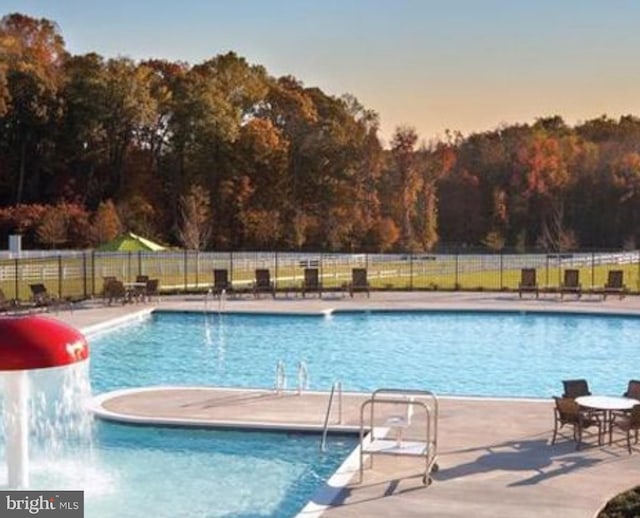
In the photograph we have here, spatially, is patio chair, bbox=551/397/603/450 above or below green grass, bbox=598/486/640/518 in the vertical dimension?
above

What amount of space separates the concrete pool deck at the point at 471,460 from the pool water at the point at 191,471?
1.54 ft

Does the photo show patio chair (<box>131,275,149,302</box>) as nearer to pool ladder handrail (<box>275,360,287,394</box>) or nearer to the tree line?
pool ladder handrail (<box>275,360,287,394</box>)

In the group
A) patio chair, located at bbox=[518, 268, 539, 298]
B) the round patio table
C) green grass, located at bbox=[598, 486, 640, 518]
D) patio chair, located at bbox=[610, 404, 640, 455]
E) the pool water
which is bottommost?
the pool water

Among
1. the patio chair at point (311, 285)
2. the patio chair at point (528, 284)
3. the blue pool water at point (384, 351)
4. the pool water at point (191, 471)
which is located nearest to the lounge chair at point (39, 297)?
the blue pool water at point (384, 351)

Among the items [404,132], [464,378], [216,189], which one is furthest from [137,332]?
[404,132]

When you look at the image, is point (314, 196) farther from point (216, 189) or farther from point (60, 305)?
point (60, 305)

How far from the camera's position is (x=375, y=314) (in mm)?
24109

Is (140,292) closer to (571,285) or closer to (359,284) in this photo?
(359,284)

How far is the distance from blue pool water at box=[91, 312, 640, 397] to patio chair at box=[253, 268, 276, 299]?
3.42 metres

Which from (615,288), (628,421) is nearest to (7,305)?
(628,421)

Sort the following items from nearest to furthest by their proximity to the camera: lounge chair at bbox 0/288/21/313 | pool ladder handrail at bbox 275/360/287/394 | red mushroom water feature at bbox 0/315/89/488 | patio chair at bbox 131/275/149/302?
1. red mushroom water feature at bbox 0/315/89/488
2. pool ladder handrail at bbox 275/360/287/394
3. lounge chair at bbox 0/288/21/313
4. patio chair at bbox 131/275/149/302

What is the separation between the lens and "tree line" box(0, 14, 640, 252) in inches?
1908

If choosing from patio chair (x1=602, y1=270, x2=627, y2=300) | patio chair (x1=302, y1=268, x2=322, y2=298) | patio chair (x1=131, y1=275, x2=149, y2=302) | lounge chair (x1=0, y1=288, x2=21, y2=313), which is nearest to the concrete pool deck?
lounge chair (x1=0, y1=288, x2=21, y2=313)

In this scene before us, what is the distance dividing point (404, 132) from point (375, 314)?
35.0 metres
